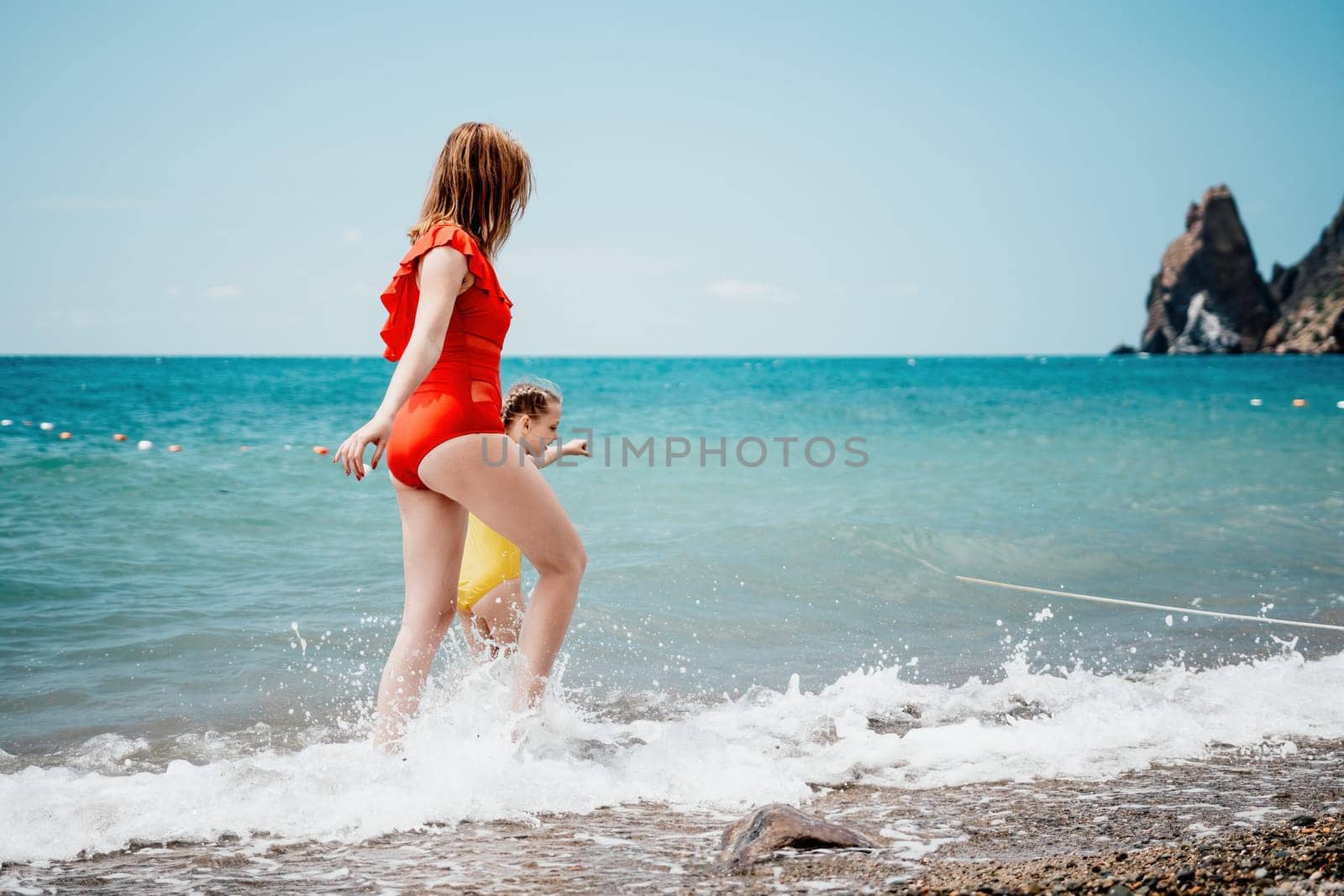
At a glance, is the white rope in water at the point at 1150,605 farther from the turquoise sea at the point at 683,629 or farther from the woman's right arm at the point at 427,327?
the woman's right arm at the point at 427,327

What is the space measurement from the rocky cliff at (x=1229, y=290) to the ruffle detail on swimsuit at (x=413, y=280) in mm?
108573

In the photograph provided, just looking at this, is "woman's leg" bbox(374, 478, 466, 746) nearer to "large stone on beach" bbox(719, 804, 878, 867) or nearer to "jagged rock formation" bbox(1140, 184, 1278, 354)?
"large stone on beach" bbox(719, 804, 878, 867)

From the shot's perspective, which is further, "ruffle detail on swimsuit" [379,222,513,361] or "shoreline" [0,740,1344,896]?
"ruffle detail on swimsuit" [379,222,513,361]

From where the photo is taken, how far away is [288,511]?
985cm

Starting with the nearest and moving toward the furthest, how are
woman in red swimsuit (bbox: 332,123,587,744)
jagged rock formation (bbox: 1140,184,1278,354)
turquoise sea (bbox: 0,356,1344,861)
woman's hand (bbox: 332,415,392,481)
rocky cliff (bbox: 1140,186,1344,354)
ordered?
woman's hand (bbox: 332,415,392,481) → woman in red swimsuit (bbox: 332,123,587,744) → turquoise sea (bbox: 0,356,1344,861) → rocky cliff (bbox: 1140,186,1344,354) → jagged rock formation (bbox: 1140,184,1278,354)

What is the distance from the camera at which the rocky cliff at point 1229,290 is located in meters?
96.9

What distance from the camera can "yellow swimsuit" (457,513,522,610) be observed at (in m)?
4.18

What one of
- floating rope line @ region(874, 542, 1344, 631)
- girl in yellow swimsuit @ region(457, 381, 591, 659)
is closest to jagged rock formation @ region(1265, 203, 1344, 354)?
floating rope line @ region(874, 542, 1344, 631)

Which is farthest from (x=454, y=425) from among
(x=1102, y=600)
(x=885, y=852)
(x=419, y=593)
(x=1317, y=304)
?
(x=1317, y=304)

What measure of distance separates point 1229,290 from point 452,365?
121 meters

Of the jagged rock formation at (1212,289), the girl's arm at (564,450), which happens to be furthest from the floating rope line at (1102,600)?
the jagged rock formation at (1212,289)

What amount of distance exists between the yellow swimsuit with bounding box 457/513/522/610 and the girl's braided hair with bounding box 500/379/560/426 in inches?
21.5

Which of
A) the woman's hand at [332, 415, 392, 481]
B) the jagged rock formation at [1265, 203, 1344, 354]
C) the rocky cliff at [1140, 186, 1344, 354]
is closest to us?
the woman's hand at [332, 415, 392, 481]

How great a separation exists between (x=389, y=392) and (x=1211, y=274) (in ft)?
402
